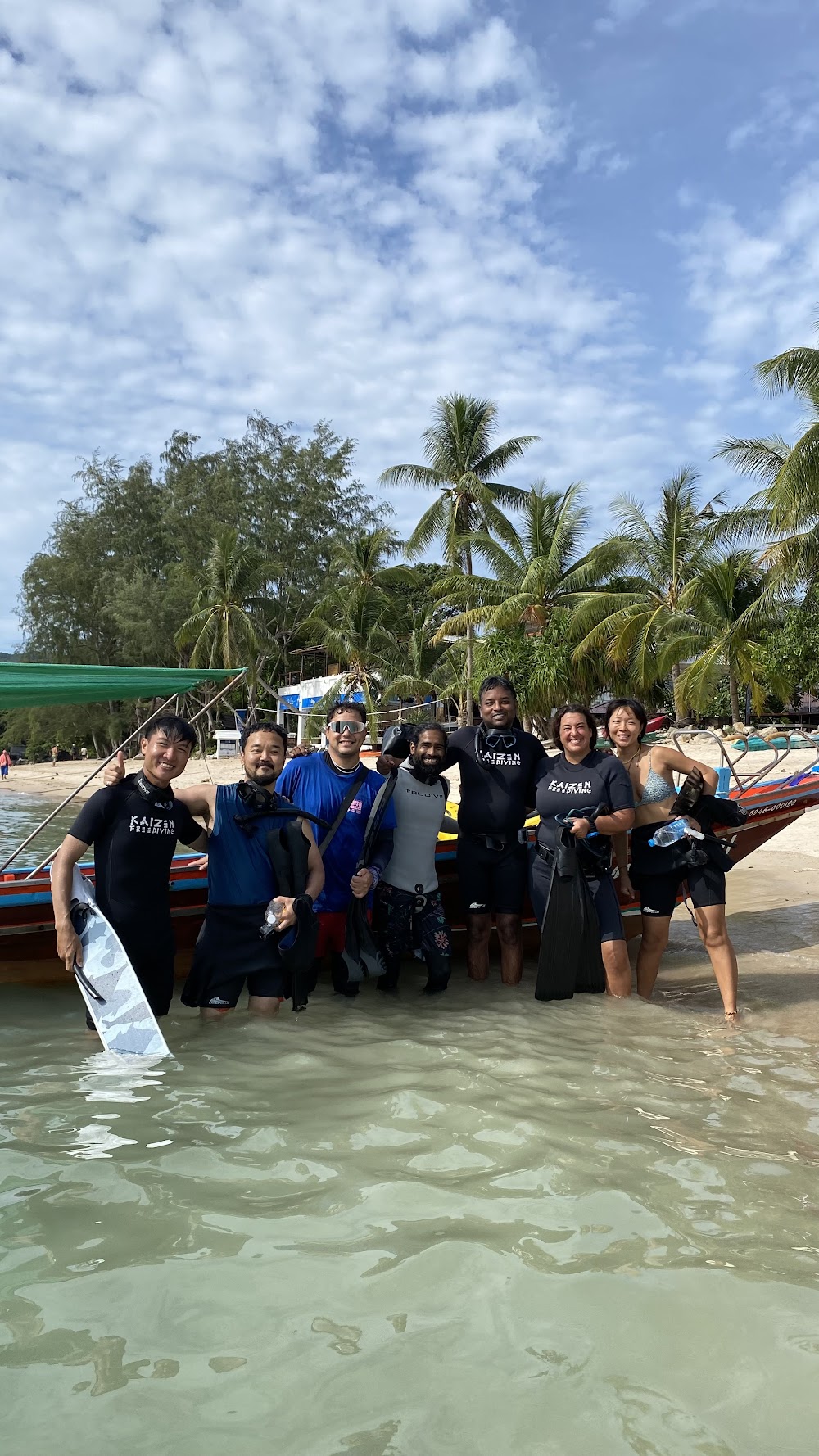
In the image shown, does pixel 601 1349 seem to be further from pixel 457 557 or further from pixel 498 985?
pixel 457 557

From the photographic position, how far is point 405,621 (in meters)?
35.0

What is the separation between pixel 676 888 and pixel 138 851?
3058 mm

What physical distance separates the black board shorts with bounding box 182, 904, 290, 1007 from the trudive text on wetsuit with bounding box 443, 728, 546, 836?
1440 mm

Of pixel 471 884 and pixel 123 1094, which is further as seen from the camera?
pixel 471 884

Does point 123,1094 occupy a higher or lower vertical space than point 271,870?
lower

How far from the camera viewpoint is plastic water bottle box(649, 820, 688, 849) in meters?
5.09

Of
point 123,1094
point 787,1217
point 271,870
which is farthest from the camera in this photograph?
point 271,870

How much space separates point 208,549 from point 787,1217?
41.9 meters

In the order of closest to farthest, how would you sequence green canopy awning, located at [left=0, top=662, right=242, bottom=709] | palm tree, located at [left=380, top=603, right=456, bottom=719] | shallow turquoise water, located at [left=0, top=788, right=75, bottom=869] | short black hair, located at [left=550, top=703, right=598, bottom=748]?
short black hair, located at [left=550, top=703, right=598, bottom=748], green canopy awning, located at [left=0, top=662, right=242, bottom=709], shallow turquoise water, located at [left=0, top=788, right=75, bottom=869], palm tree, located at [left=380, top=603, right=456, bottom=719]

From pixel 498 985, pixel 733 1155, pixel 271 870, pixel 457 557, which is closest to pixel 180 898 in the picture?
pixel 271 870

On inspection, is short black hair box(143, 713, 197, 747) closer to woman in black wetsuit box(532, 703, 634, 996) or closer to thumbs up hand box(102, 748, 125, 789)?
thumbs up hand box(102, 748, 125, 789)

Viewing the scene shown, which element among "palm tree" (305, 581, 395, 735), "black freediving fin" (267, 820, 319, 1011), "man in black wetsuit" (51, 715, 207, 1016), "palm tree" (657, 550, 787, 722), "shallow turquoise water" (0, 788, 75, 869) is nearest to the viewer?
"man in black wetsuit" (51, 715, 207, 1016)

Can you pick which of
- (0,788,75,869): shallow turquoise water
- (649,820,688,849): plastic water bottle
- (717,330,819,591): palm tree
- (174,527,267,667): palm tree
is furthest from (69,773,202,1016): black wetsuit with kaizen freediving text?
(174,527,267,667): palm tree

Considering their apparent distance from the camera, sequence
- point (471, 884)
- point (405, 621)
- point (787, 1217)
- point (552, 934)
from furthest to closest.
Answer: point (405, 621) < point (471, 884) < point (552, 934) < point (787, 1217)
